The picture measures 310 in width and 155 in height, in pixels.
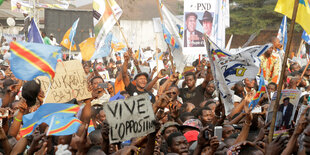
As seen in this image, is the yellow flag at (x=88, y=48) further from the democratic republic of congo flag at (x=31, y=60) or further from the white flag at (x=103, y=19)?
the democratic republic of congo flag at (x=31, y=60)

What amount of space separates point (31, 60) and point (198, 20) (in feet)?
16.7

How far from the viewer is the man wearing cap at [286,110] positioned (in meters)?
3.95

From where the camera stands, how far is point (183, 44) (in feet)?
30.6

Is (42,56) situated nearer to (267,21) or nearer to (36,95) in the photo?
(36,95)

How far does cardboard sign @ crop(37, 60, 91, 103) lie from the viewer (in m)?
5.61

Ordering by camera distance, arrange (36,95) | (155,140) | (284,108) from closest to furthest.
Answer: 1. (284,108)
2. (155,140)
3. (36,95)

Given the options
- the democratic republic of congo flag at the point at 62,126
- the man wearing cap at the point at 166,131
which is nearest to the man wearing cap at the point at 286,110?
the man wearing cap at the point at 166,131

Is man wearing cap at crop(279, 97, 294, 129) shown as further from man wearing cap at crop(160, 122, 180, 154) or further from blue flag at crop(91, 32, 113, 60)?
blue flag at crop(91, 32, 113, 60)

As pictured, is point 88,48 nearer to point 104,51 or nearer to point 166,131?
point 104,51

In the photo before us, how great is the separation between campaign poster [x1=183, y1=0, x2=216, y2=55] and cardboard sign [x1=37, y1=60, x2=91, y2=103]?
377 cm

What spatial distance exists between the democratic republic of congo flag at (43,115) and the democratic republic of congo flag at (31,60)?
54 centimetres

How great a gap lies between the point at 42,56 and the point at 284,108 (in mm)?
2602

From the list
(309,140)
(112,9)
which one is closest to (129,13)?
(112,9)

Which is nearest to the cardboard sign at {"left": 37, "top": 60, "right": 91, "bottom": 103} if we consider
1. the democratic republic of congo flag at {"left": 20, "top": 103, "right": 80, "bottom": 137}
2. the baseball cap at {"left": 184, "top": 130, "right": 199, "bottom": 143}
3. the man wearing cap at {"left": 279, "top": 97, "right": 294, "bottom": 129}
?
the democratic republic of congo flag at {"left": 20, "top": 103, "right": 80, "bottom": 137}
